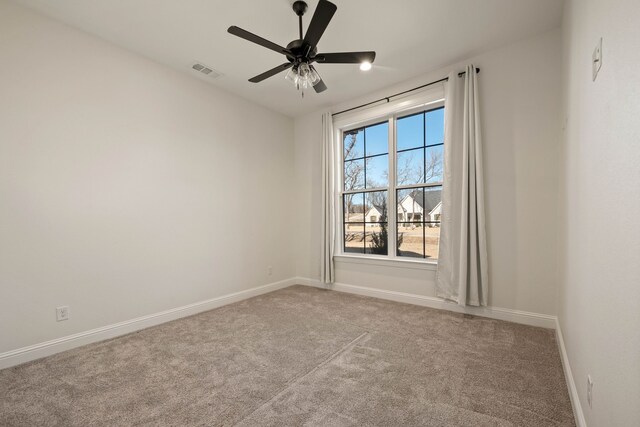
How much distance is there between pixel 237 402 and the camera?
5.71ft

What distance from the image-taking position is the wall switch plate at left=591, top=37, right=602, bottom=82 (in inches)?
48.9

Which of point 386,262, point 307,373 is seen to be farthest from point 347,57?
point 386,262

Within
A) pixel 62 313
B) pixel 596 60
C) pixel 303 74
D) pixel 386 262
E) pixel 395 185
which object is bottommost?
pixel 62 313

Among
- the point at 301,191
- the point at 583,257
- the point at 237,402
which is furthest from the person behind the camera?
the point at 301,191

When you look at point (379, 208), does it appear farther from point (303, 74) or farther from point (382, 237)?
point (303, 74)

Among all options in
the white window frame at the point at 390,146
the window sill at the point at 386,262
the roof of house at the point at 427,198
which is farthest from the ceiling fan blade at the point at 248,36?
the window sill at the point at 386,262

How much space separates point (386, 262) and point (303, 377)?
222cm

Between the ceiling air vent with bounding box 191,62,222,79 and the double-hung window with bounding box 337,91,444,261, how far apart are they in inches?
76.4

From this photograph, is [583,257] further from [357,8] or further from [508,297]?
[357,8]

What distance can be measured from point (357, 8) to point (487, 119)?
182 centimetres

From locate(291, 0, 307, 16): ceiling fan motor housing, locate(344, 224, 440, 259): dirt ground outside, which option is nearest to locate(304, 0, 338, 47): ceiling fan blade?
locate(291, 0, 307, 16): ceiling fan motor housing

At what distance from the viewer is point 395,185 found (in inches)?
155

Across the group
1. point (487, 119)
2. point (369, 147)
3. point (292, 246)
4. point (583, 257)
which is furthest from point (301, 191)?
point (583, 257)

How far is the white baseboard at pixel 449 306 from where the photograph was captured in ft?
9.34
